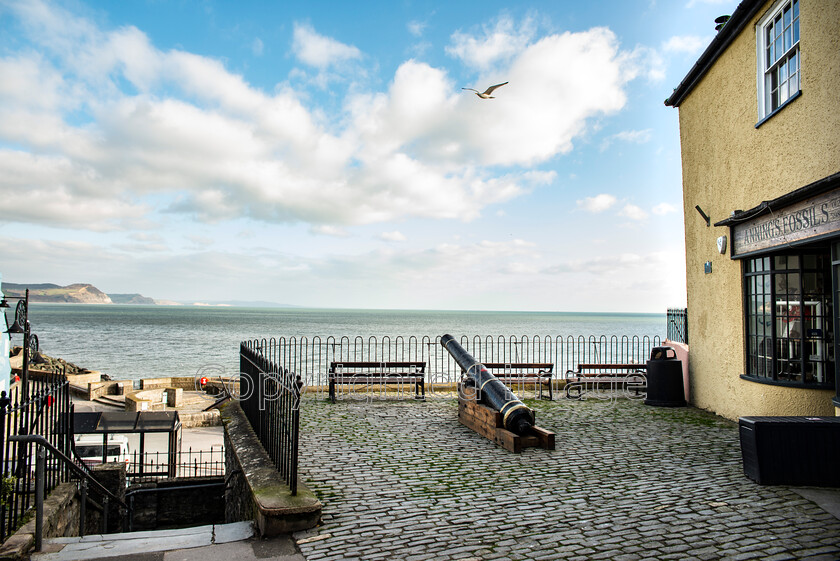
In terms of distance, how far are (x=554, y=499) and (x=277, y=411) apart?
10.5 feet

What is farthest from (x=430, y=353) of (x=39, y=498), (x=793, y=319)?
(x=39, y=498)

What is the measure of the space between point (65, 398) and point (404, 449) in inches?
170

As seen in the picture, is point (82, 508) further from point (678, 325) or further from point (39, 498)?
point (678, 325)

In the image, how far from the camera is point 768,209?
8.25 meters

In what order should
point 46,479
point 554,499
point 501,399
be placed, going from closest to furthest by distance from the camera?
point 554,499 → point 46,479 → point 501,399

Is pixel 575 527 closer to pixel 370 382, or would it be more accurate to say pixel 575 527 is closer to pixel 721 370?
pixel 721 370

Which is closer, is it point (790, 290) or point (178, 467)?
point (790, 290)

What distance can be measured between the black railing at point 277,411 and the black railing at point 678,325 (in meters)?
9.73

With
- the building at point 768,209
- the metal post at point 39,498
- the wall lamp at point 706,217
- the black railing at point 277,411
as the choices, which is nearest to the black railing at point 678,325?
the building at point 768,209

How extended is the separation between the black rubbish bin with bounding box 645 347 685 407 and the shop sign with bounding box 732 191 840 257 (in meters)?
2.92

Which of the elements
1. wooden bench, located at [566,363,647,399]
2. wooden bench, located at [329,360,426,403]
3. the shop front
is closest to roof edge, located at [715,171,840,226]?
the shop front

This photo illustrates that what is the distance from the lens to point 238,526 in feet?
17.0

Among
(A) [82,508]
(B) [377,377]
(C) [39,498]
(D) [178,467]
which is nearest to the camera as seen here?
(C) [39,498]

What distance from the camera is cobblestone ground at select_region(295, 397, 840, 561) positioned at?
440 cm
